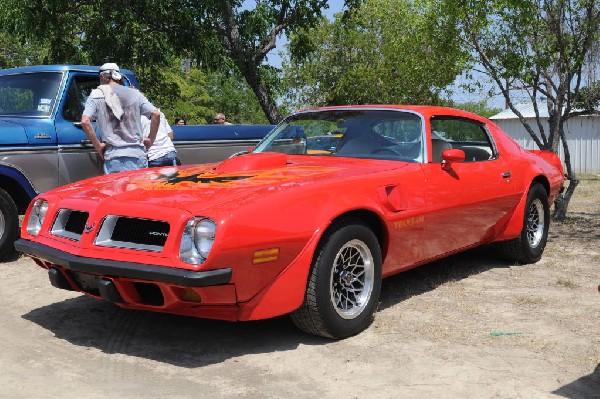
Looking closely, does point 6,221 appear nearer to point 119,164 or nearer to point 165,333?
point 119,164

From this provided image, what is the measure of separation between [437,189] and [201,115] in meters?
26.2

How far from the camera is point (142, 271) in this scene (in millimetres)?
3824

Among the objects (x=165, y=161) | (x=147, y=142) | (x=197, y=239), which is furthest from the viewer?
(x=165, y=161)

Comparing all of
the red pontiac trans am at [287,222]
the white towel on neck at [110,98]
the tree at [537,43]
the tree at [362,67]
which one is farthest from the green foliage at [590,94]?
the tree at [362,67]

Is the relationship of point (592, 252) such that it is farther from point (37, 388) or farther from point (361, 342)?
point (37, 388)

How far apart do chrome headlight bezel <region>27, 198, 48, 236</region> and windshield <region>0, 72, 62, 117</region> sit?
100 inches

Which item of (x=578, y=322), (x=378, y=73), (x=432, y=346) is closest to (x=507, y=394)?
(x=432, y=346)

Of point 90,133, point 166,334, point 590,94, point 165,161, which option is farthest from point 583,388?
point 590,94

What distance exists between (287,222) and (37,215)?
1.83 metres

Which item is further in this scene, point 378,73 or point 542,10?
point 378,73

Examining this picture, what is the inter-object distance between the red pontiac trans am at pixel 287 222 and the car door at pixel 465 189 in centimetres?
2

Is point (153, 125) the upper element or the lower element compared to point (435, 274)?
upper

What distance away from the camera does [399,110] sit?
5.74 m

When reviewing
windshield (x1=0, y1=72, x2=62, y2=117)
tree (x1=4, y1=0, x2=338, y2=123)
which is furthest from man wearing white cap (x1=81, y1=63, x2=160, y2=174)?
tree (x1=4, y1=0, x2=338, y2=123)
